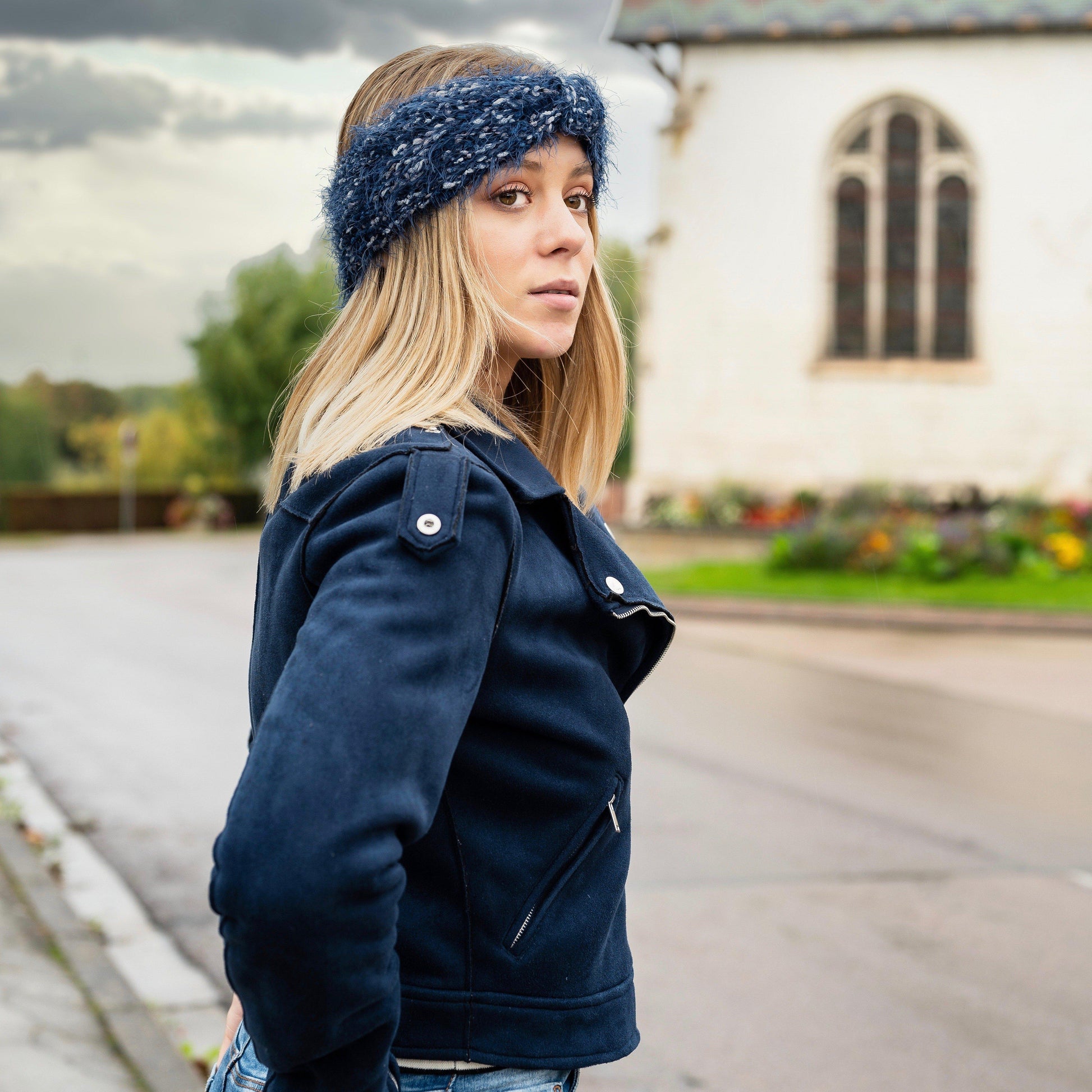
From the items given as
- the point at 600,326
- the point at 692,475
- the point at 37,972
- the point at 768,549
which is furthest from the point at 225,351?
the point at 600,326

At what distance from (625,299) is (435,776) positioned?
1968cm

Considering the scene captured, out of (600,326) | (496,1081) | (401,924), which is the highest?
(600,326)

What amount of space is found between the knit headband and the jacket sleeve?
1.37 ft

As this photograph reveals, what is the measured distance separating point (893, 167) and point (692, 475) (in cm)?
609

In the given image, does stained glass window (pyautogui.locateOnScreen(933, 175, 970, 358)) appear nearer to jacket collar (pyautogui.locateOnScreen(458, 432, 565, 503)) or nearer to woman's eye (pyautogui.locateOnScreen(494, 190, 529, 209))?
woman's eye (pyautogui.locateOnScreen(494, 190, 529, 209))

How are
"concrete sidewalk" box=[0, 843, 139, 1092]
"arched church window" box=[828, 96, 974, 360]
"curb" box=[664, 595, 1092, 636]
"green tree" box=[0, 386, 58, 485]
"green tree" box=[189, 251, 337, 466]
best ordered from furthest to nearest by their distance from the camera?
"green tree" box=[0, 386, 58, 485] < "green tree" box=[189, 251, 337, 466] < "arched church window" box=[828, 96, 974, 360] < "curb" box=[664, 595, 1092, 636] < "concrete sidewalk" box=[0, 843, 139, 1092]

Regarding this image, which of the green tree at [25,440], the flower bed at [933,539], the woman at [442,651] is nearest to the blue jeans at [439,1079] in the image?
the woman at [442,651]

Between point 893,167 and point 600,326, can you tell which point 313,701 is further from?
point 893,167

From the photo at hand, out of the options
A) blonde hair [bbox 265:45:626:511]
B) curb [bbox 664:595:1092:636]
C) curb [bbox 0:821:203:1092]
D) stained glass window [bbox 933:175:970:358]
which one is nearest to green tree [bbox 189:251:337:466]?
Result: stained glass window [bbox 933:175:970:358]

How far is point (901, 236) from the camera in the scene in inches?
874

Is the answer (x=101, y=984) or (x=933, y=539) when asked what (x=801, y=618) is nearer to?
(x=933, y=539)

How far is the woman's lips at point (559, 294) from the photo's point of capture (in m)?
A: 1.54

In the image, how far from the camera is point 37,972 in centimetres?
421

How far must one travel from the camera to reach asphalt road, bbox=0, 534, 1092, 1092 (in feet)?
13.3
